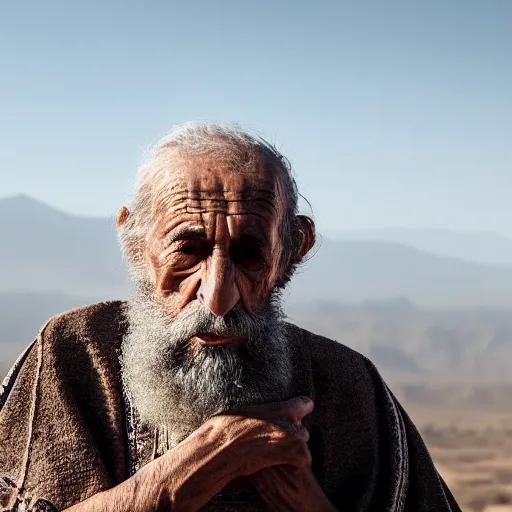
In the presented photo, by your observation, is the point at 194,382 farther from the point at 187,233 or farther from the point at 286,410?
the point at 187,233

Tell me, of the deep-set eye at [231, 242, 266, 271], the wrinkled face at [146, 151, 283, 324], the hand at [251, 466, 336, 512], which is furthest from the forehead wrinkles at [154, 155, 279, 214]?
the hand at [251, 466, 336, 512]

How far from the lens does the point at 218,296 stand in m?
2.40

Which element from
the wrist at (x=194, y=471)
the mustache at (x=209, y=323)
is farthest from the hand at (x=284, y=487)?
the mustache at (x=209, y=323)

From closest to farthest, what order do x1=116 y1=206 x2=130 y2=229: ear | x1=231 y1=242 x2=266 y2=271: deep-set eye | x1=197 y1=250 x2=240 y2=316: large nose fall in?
x1=197 y1=250 x2=240 y2=316: large nose, x1=231 y1=242 x2=266 y2=271: deep-set eye, x1=116 y1=206 x2=130 y2=229: ear

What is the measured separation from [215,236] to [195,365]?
36cm

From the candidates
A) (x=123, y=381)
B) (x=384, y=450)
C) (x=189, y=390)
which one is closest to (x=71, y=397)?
(x=123, y=381)

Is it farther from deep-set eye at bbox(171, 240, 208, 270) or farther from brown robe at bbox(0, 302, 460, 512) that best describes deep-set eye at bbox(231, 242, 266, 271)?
brown robe at bbox(0, 302, 460, 512)

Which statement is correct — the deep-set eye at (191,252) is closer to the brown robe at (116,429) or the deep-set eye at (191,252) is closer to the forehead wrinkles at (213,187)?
the forehead wrinkles at (213,187)

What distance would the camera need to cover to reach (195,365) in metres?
2.50

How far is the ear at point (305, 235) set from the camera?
2.86 meters

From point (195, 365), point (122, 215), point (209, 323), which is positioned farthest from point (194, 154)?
point (195, 365)

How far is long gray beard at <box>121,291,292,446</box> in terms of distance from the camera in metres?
2.48

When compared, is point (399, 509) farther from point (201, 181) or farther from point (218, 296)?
point (201, 181)

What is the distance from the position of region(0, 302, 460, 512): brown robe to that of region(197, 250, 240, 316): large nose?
1.58ft
